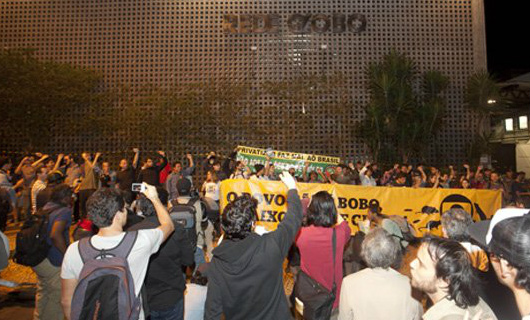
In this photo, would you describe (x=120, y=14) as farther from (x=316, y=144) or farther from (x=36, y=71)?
Result: (x=316, y=144)

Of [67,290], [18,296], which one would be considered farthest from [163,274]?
[18,296]

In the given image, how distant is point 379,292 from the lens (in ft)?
7.62

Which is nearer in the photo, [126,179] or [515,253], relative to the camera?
[515,253]

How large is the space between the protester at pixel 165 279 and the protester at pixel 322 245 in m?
1.04

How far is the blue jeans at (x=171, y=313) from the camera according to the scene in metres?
3.07

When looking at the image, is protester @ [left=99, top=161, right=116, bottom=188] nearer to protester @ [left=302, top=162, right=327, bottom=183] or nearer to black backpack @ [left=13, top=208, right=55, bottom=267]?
protester @ [left=302, top=162, right=327, bottom=183]

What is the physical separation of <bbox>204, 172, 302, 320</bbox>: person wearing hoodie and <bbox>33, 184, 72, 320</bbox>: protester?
2.22 metres

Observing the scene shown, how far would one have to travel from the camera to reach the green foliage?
45.7ft

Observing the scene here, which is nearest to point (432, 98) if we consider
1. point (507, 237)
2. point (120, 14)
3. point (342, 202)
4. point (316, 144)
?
point (316, 144)

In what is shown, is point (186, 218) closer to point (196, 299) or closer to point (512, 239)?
point (196, 299)

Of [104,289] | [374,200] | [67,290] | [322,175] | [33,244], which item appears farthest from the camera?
[322,175]

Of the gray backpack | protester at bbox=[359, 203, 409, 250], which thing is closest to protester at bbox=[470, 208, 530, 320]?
the gray backpack

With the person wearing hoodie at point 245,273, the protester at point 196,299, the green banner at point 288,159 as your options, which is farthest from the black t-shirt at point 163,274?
the green banner at point 288,159

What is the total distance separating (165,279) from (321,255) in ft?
4.24
